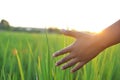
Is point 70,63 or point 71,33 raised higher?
point 71,33

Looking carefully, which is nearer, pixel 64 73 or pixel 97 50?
pixel 97 50

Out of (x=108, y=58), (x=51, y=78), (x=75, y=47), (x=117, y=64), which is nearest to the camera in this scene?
(x=75, y=47)

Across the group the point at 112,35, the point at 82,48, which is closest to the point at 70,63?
A: the point at 82,48

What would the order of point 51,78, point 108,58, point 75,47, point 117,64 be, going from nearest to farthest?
point 75,47, point 51,78, point 108,58, point 117,64

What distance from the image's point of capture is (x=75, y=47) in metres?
1.23

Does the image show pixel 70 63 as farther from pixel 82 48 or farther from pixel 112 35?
pixel 112 35

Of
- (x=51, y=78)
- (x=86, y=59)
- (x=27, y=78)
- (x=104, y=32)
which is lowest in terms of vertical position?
(x=27, y=78)

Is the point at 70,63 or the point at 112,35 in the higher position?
the point at 112,35

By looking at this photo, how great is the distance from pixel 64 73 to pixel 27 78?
0.41 meters

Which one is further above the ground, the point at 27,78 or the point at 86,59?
the point at 86,59

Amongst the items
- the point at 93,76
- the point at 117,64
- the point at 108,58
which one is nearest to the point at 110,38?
the point at 93,76

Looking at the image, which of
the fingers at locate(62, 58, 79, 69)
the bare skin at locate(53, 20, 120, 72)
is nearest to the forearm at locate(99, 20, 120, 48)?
the bare skin at locate(53, 20, 120, 72)

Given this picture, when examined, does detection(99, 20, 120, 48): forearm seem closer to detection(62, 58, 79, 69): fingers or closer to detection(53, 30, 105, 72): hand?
detection(53, 30, 105, 72): hand

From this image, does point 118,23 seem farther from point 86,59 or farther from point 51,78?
point 51,78
